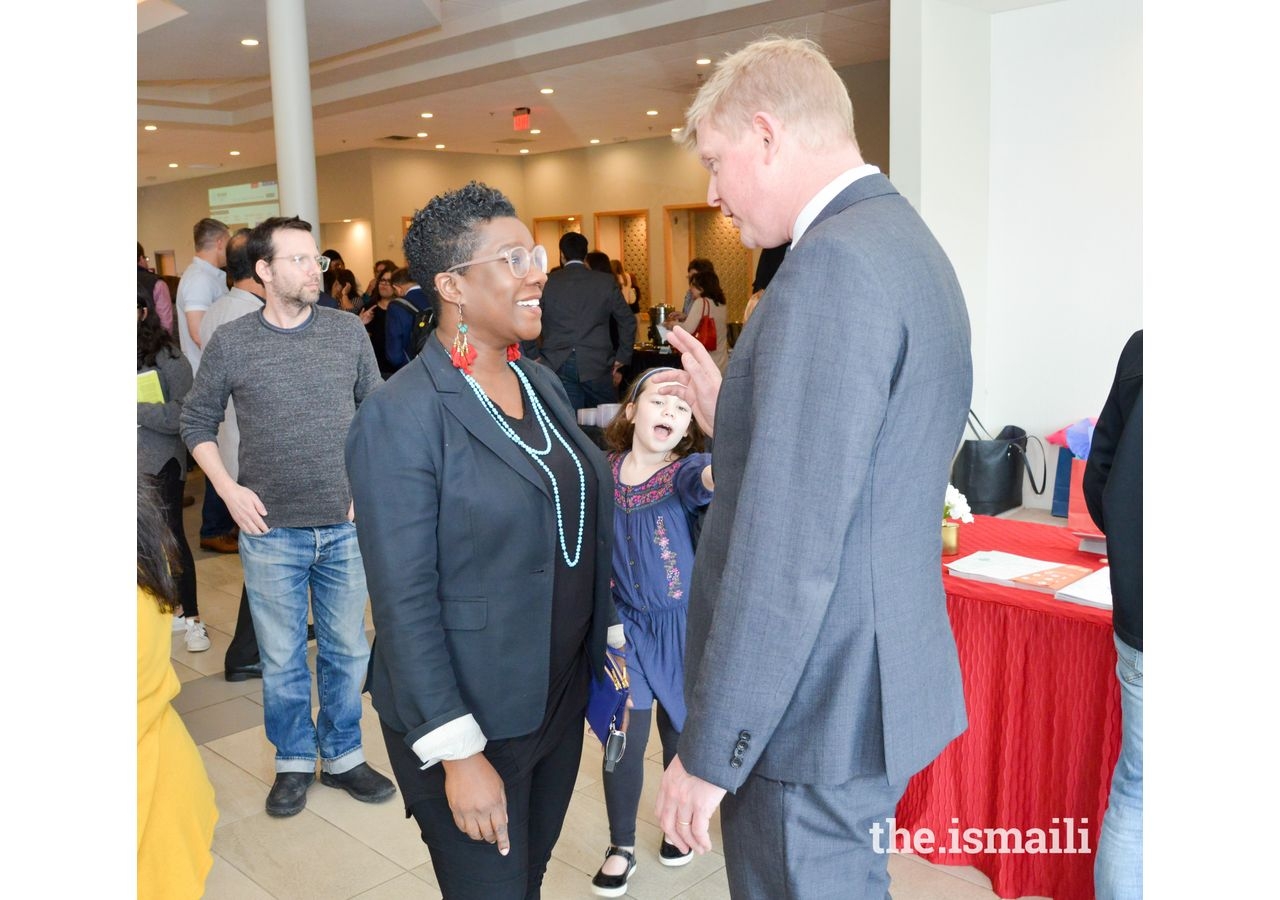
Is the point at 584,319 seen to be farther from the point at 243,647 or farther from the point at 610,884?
the point at 610,884

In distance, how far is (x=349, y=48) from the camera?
9109mm

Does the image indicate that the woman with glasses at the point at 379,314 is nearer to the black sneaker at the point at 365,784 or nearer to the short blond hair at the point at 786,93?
the black sneaker at the point at 365,784

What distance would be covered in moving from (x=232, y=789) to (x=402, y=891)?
942 millimetres

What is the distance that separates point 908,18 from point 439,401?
4305 millimetres

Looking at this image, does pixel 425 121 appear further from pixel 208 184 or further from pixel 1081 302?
pixel 1081 302

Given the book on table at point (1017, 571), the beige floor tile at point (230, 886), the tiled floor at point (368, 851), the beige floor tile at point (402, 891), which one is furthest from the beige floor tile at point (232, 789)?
the book on table at point (1017, 571)

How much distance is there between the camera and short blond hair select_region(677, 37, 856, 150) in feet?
4.36

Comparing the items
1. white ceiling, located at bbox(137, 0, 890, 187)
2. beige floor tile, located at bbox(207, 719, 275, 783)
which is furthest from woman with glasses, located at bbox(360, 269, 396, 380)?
beige floor tile, located at bbox(207, 719, 275, 783)

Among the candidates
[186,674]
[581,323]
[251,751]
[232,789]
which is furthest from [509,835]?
[581,323]

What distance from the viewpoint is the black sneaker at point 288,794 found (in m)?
3.15

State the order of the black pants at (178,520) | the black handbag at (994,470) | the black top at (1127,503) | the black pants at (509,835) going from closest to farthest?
1. the black pants at (509,835)
2. the black top at (1127,503)
3. the black pants at (178,520)
4. the black handbag at (994,470)

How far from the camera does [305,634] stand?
10.4ft

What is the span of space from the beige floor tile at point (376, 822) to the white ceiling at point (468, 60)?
616 centimetres
